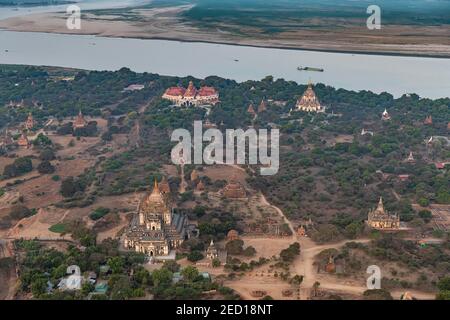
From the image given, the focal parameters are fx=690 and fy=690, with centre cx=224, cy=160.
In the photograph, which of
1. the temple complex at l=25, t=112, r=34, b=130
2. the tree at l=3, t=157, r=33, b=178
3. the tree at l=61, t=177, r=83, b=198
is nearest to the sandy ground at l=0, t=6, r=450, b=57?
the temple complex at l=25, t=112, r=34, b=130

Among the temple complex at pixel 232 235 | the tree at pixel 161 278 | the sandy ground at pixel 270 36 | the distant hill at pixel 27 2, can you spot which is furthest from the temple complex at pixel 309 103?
the distant hill at pixel 27 2

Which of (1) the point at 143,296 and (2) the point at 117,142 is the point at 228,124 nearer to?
(2) the point at 117,142

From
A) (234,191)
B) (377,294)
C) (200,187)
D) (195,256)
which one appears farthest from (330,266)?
(200,187)

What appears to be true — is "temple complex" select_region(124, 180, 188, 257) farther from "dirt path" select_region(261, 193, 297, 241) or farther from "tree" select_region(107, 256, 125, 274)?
"dirt path" select_region(261, 193, 297, 241)

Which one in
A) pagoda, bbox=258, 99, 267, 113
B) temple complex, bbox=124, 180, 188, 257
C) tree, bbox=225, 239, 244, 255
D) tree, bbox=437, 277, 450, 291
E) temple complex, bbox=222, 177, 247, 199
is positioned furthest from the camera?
pagoda, bbox=258, 99, 267, 113

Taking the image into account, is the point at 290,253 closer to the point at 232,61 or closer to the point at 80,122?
the point at 80,122
